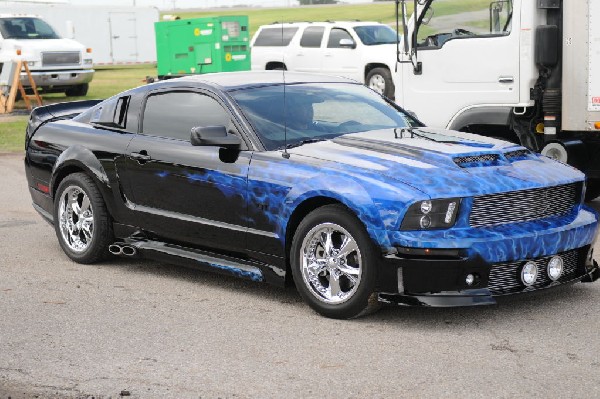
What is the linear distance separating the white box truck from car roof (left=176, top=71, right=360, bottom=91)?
2.86m

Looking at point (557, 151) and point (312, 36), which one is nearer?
point (557, 151)

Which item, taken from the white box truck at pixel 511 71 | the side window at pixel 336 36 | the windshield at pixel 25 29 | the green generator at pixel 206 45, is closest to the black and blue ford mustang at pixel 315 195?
the white box truck at pixel 511 71

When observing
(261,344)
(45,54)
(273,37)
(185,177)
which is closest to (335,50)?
(273,37)

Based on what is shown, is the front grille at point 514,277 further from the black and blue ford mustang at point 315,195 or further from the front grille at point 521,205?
the front grille at point 521,205

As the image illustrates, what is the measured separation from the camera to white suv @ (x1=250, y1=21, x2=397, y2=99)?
27.1m

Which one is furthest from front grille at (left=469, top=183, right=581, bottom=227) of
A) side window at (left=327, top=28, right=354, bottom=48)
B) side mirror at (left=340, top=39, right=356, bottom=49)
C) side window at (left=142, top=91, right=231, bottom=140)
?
side window at (left=327, top=28, right=354, bottom=48)

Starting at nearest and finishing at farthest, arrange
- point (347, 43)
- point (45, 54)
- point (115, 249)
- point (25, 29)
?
point (115, 249), point (347, 43), point (45, 54), point (25, 29)

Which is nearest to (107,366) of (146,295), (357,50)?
(146,295)

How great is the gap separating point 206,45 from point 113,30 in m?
10.1

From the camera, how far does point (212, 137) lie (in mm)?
6949

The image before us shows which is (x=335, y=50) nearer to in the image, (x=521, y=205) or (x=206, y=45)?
(x=206, y=45)

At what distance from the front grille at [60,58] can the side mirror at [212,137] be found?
21.0 m

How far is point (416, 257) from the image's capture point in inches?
239

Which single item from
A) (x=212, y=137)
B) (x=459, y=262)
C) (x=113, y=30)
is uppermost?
(x=113, y=30)
